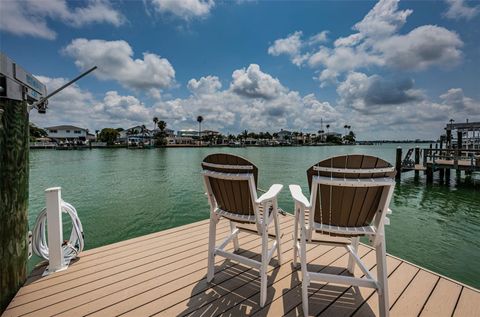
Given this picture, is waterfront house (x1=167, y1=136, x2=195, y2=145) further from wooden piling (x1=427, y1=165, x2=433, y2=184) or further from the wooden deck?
the wooden deck

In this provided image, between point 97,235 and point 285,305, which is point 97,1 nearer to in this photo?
point 97,235

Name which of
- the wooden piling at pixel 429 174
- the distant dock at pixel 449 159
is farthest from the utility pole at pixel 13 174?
the wooden piling at pixel 429 174

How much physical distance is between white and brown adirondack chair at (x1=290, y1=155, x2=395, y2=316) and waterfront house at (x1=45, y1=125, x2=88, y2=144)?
91854 mm

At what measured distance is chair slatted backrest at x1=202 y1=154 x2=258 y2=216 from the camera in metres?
1.96

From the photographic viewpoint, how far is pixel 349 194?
1724mm

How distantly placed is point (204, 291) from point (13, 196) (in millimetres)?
1993

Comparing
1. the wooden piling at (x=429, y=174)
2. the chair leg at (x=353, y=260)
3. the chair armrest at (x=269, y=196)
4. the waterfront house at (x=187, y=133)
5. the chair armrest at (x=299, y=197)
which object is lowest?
the wooden piling at (x=429, y=174)

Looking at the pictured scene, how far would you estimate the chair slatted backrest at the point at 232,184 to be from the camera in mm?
1958

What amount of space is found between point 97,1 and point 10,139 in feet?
23.9

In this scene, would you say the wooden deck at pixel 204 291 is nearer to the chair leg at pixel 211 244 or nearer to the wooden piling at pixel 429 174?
the chair leg at pixel 211 244

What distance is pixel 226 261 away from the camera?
273 cm

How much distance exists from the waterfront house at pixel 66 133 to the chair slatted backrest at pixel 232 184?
9105 centimetres

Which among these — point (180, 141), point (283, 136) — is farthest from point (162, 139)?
point (283, 136)

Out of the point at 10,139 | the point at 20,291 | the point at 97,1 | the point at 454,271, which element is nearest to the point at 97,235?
the point at 20,291
